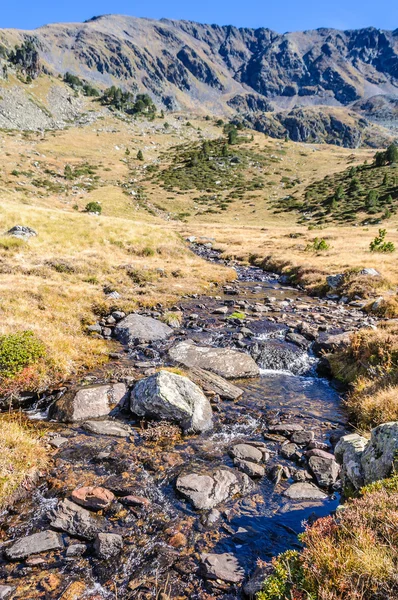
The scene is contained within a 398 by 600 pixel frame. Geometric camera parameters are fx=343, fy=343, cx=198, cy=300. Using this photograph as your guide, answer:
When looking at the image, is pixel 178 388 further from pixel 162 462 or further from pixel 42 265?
pixel 42 265

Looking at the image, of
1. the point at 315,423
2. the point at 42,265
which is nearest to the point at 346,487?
the point at 315,423

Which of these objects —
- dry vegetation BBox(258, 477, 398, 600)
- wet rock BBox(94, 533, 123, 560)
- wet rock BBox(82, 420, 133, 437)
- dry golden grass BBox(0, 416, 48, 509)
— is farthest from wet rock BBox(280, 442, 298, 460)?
dry golden grass BBox(0, 416, 48, 509)

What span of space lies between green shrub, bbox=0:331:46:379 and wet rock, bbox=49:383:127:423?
6.62 ft

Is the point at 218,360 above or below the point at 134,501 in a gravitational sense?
above

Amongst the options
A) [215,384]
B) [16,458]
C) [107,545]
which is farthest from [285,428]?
[16,458]

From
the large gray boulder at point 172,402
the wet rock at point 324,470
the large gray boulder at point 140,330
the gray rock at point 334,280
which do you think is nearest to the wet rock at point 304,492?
the wet rock at point 324,470

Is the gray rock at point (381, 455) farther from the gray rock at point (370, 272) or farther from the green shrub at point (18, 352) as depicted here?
the gray rock at point (370, 272)

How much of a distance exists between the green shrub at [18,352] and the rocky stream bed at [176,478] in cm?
150

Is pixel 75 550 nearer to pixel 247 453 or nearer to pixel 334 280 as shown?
pixel 247 453

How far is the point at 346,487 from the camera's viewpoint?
7.42 m

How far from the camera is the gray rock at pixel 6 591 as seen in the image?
18.1ft

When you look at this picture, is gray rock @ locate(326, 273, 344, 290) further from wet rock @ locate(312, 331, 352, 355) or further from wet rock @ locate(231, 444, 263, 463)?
wet rock @ locate(231, 444, 263, 463)

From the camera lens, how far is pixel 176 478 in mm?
8281

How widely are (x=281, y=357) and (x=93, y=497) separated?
10.6 meters
